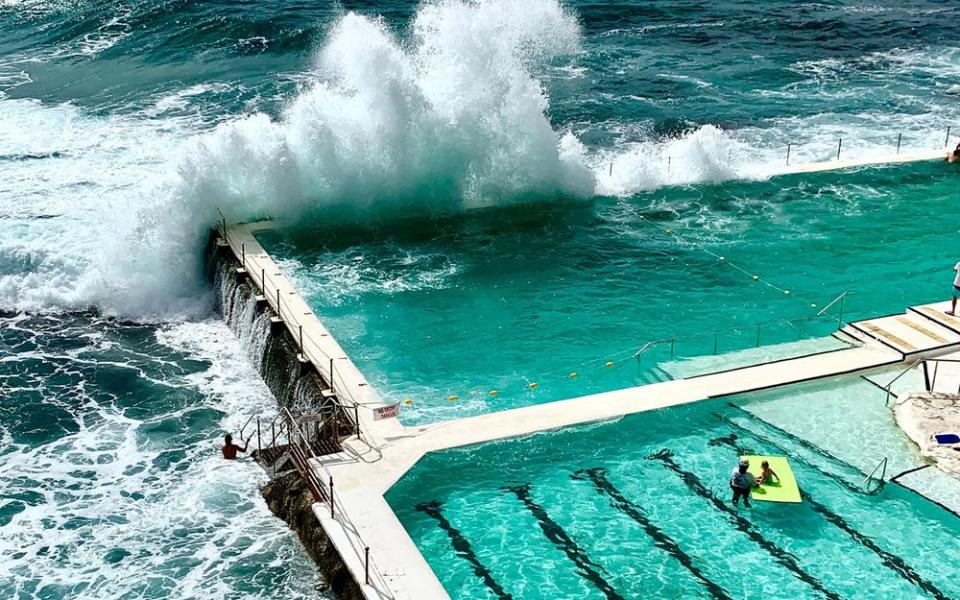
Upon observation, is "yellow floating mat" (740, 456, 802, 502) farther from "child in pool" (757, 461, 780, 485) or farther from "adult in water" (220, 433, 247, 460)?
"adult in water" (220, 433, 247, 460)

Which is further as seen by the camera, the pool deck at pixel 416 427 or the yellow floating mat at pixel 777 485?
the yellow floating mat at pixel 777 485

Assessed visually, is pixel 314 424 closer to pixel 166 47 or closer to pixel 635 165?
pixel 635 165

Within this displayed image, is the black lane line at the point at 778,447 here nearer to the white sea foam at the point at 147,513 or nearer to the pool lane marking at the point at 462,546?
the pool lane marking at the point at 462,546

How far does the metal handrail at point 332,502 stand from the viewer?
11.8 m

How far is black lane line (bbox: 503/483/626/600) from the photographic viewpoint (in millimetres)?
12031

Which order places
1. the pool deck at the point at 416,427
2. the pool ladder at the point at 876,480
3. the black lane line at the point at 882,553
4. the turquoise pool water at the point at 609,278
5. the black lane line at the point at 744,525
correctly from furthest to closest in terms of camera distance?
1. the turquoise pool water at the point at 609,278
2. the pool ladder at the point at 876,480
3. the pool deck at the point at 416,427
4. the black lane line at the point at 744,525
5. the black lane line at the point at 882,553

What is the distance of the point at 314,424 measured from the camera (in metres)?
15.1

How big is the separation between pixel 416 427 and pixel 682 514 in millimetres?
3651

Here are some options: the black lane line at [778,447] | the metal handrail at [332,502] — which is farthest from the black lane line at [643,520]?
the metal handrail at [332,502]

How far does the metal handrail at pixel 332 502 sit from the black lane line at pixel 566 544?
204 cm

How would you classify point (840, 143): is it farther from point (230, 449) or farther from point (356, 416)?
point (230, 449)

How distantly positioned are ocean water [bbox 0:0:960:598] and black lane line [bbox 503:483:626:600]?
2116 mm

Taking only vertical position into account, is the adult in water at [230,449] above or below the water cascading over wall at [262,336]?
below

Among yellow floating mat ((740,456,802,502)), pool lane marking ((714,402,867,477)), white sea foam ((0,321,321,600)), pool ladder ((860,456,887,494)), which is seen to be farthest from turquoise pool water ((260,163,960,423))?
pool ladder ((860,456,887,494))
